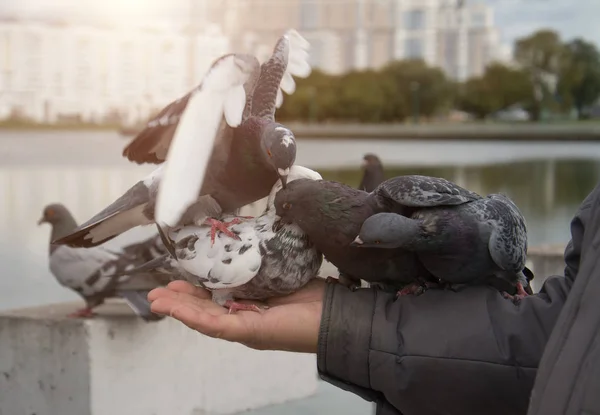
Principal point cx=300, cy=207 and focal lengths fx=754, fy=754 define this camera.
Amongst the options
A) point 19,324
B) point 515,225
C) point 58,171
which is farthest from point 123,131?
point 58,171

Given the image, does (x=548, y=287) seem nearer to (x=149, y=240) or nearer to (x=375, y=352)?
(x=375, y=352)

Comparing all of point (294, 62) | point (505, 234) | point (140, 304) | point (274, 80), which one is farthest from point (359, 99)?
point (505, 234)

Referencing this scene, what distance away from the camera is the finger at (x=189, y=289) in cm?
162

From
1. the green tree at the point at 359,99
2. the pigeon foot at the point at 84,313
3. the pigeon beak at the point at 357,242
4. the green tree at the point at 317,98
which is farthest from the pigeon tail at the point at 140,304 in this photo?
the green tree at the point at 359,99

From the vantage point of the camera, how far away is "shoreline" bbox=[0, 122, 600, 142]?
19.2ft

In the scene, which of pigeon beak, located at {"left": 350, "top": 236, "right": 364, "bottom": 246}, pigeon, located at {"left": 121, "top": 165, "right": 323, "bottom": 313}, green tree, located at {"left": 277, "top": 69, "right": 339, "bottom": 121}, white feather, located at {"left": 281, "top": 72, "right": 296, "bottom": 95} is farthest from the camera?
green tree, located at {"left": 277, "top": 69, "right": 339, "bottom": 121}

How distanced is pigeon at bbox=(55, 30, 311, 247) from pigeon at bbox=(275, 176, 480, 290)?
0.16 meters

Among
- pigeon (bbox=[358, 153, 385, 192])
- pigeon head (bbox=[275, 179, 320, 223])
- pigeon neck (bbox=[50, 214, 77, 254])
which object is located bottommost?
pigeon neck (bbox=[50, 214, 77, 254])

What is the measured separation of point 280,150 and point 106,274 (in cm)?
193

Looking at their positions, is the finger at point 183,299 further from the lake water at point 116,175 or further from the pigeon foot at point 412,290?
the lake water at point 116,175

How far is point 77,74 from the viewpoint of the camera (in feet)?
19.5

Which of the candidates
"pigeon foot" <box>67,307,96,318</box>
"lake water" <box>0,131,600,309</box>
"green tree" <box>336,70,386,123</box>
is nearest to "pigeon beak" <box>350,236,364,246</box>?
"pigeon foot" <box>67,307,96,318</box>

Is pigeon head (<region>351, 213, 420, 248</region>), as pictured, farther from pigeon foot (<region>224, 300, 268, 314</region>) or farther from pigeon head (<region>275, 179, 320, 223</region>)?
pigeon foot (<region>224, 300, 268, 314</region>)

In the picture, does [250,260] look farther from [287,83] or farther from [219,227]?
[287,83]
